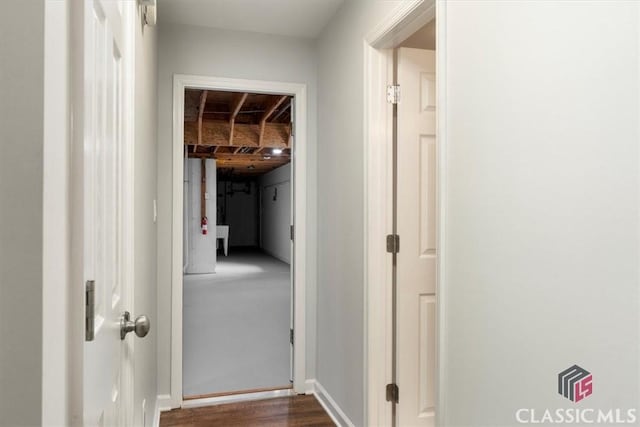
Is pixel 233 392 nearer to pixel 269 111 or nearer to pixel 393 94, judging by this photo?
pixel 393 94

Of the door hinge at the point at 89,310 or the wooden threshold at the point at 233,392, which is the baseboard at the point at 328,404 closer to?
the wooden threshold at the point at 233,392

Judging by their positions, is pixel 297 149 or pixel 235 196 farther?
pixel 235 196

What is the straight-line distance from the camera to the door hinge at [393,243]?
2400mm

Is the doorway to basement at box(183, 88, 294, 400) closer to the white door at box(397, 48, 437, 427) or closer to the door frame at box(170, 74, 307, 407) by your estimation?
the door frame at box(170, 74, 307, 407)

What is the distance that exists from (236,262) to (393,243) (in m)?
8.92

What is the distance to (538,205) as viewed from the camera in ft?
3.96

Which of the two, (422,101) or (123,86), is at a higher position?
(422,101)

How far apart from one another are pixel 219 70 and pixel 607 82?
8.53 feet

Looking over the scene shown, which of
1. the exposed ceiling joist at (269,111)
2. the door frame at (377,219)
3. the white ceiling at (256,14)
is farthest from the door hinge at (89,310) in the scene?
the exposed ceiling joist at (269,111)

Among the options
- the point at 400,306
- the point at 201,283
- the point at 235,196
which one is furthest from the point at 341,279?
the point at 235,196

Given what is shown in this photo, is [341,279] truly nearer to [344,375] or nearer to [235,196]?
[344,375]

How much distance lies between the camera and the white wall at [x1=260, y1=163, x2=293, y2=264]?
11086mm

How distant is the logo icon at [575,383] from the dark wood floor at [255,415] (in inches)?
75.8

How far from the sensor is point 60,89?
554 mm
